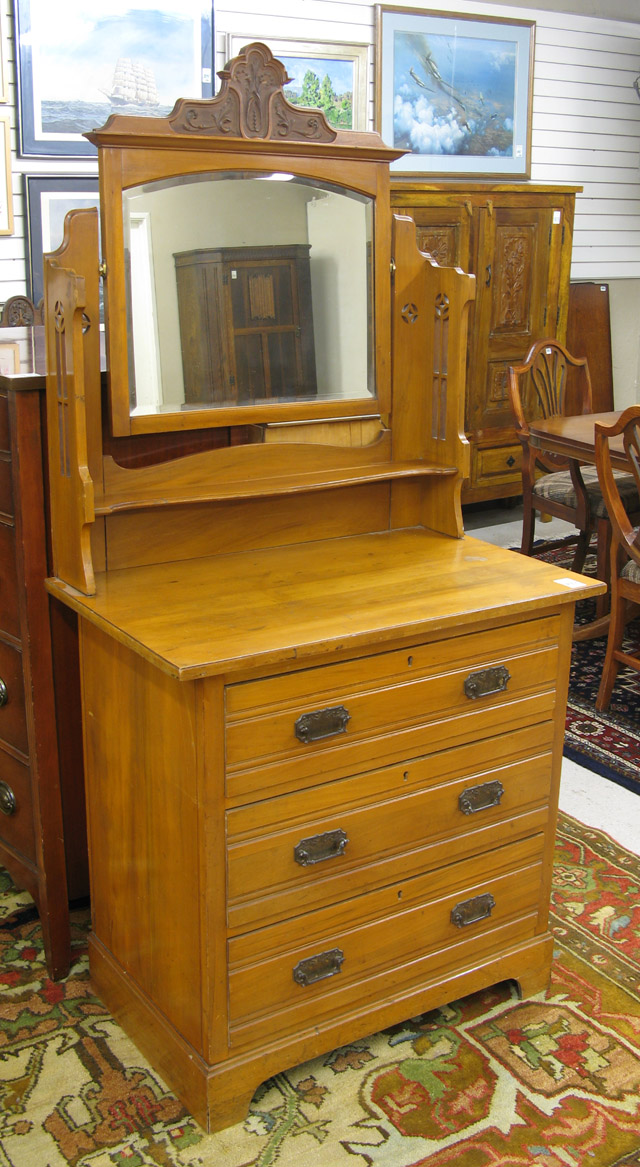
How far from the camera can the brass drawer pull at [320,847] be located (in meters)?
1.98

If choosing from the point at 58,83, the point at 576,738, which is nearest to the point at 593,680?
the point at 576,738

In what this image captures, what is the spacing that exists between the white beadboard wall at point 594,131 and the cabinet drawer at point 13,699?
4253 millimetres

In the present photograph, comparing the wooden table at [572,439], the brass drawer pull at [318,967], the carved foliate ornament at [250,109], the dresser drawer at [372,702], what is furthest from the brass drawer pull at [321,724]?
the wooden table at [572,439]

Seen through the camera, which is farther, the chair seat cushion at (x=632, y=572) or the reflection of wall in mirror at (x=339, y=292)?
the chair seat cushion at (x=632, y=572)

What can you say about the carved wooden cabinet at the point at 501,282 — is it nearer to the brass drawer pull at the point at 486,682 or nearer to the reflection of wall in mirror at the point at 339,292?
the reflection of wall in mirror at the point at 339,292

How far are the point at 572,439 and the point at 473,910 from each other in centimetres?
244

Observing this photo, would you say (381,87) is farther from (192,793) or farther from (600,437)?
(192,793)

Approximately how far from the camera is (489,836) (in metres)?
2.28

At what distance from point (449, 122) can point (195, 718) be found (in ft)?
16.7

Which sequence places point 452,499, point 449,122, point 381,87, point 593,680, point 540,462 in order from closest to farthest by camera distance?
point 452,499, point 593,680, point 540,462, point 381,87, point 449,122

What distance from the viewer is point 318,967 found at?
207 cm

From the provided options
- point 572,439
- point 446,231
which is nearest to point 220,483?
point 572,439

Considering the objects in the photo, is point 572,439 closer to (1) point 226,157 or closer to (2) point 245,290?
(2) point 245,290

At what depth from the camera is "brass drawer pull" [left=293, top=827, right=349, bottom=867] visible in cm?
198
